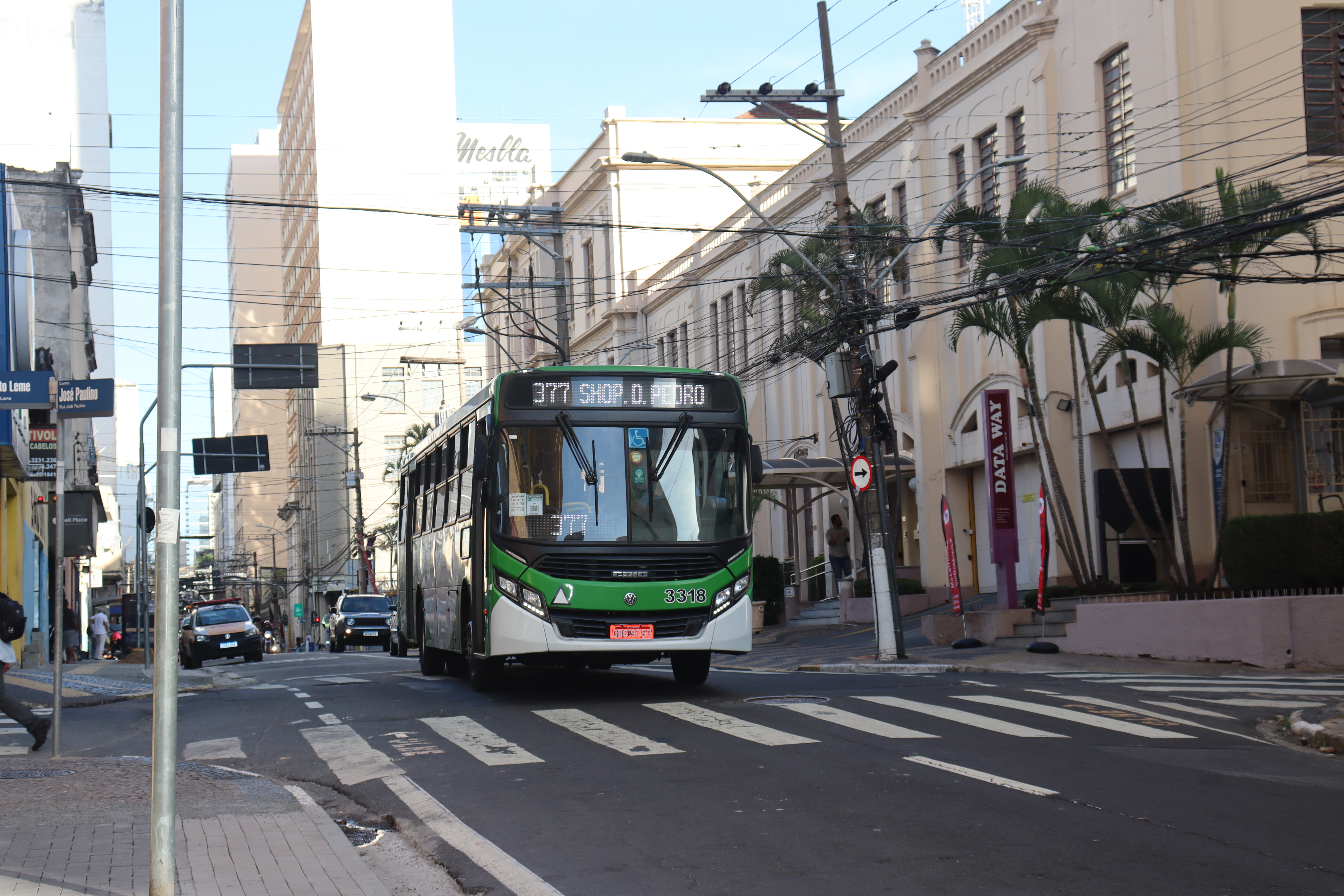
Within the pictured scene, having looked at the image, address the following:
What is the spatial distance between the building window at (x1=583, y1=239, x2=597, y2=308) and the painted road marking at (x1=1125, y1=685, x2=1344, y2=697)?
40.3 meters

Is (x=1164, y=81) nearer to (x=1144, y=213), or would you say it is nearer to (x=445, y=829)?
(x=1144, y=213)

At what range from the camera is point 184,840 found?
26.1 feet

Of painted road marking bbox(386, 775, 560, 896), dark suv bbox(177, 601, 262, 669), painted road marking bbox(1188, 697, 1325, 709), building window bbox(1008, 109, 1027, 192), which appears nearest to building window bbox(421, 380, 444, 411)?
dark suv bbox(177, 601, 262, 669)

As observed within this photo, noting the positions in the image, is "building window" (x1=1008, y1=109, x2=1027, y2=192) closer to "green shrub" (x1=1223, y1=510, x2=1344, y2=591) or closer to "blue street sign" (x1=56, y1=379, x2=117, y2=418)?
"green shrub" (x1=1223, y1=510, x2=1344, y2=591)

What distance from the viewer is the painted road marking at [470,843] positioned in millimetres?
6949

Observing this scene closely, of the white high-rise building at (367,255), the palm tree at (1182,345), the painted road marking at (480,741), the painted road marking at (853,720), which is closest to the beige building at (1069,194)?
the palm tree at (1182,345)

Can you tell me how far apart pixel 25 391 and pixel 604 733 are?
778cm

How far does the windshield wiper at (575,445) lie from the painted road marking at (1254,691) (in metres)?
6.00

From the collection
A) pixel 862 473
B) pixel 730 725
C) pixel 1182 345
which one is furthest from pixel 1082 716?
pixel 1182 345

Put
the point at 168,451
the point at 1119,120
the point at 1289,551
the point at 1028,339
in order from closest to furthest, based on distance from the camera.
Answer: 1. the point at 168,451
2. the point at 1289,551
3. the point at 1028,339
4. the point at 1119,120

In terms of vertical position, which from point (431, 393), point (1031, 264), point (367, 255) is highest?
point (367, 255)

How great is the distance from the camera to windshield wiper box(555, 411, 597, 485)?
14.6 meters

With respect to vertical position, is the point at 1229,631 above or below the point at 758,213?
below

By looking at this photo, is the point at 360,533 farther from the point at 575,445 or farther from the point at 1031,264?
the point at 575,445
